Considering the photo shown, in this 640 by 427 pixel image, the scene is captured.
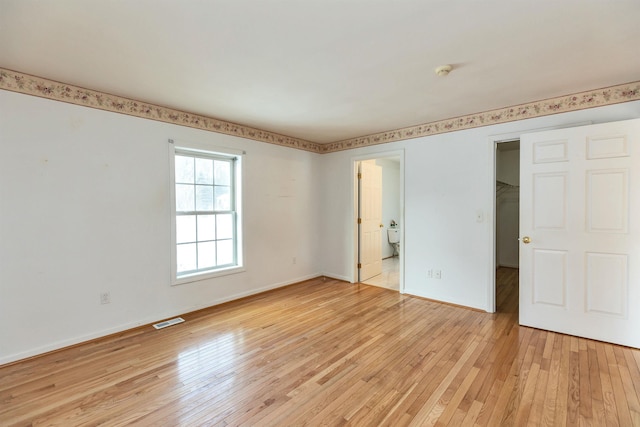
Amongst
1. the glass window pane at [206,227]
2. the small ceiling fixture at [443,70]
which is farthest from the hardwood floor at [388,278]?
the small ceiling fixture at [443,70]

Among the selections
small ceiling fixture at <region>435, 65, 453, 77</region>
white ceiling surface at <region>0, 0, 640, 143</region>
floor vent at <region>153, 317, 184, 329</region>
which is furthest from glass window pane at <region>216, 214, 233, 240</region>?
small ceiling fixture at <region>435, 65, 453, 77</region>

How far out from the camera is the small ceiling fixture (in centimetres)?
231

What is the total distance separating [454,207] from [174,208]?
3.55 metres

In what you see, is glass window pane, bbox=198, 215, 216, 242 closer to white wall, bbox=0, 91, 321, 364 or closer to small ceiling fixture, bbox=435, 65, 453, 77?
white wall, bbox=0, 91, 321, 364

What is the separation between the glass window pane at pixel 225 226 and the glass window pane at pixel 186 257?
1.35 ft

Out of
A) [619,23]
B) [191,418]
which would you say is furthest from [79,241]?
[619,23]

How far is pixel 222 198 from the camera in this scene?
13.1ft

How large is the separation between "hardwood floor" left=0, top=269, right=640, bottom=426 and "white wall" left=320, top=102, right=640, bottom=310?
0.61 metres

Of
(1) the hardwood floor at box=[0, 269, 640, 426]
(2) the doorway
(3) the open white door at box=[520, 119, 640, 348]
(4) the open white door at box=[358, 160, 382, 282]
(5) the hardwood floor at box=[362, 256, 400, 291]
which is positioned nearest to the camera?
(1) the hardwood floor at box=[0, 269, 640, 426]

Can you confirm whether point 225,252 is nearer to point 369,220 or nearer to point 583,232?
point 369,220

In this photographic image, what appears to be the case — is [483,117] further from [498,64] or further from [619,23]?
[619,23]

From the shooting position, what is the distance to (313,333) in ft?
9.69

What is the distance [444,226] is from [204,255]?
10.7 feet

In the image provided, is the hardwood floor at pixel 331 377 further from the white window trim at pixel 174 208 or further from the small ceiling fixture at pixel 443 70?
the small ceiling fixture at pixel 443 70
